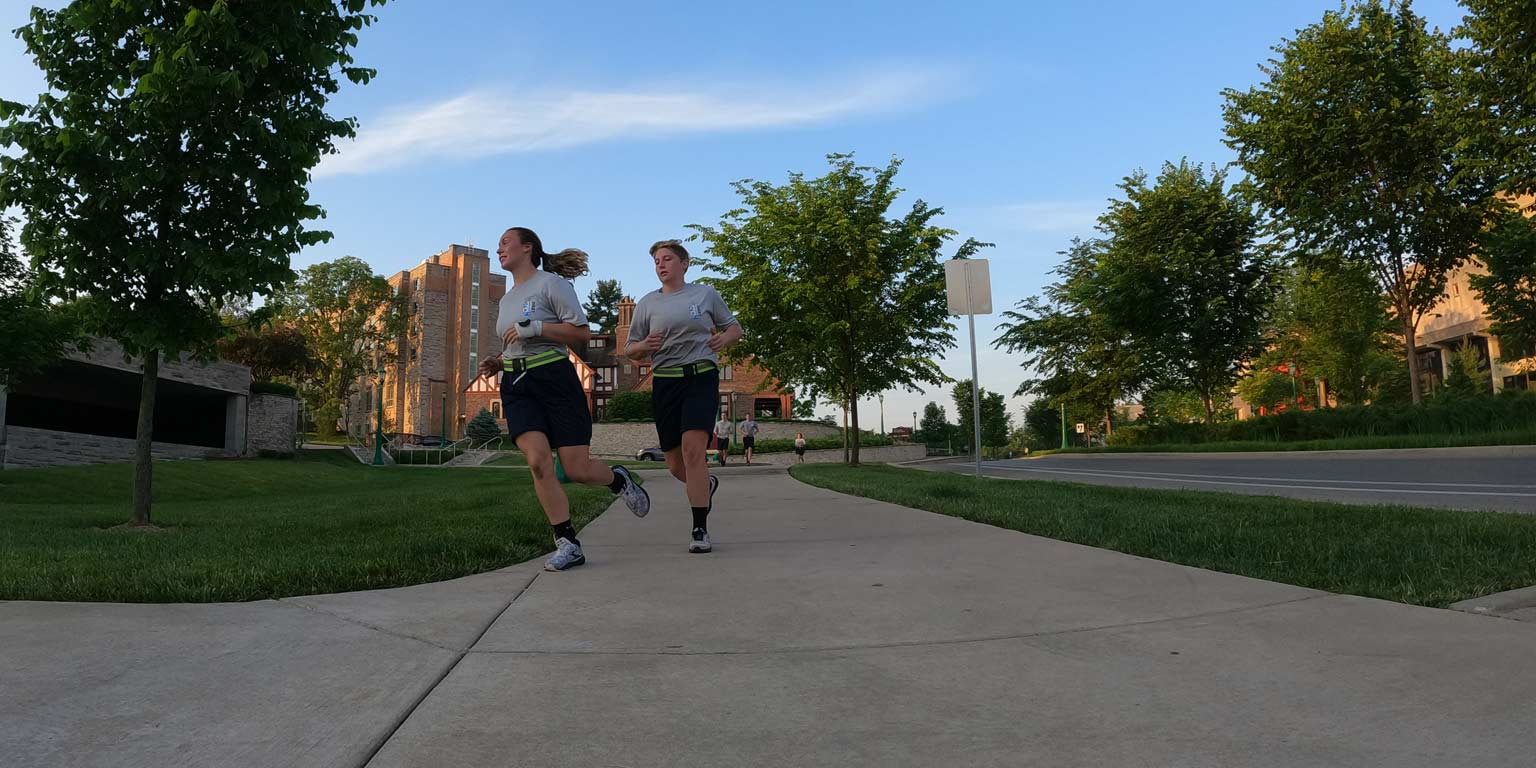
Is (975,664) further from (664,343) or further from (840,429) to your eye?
(840,429)

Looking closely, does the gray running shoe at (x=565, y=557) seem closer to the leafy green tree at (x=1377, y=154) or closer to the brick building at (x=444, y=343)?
the leafy green tree at (x=1377, y=154)

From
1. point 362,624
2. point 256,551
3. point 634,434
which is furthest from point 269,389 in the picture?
point 362,624

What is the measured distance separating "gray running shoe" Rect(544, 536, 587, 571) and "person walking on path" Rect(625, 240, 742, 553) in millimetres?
795

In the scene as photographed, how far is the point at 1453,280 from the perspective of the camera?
168 feet

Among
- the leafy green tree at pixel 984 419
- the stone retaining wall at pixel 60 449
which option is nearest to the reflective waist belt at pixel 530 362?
the stone retaining wall at pixel 60 449

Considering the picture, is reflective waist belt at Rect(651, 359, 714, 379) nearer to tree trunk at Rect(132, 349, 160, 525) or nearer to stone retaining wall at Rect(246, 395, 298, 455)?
tree trunk at Rect(132, 349, 160, 525)

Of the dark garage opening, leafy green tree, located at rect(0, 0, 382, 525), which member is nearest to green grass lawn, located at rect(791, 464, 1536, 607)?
leafy green tree, located at rect(0, 0, 382, 525)

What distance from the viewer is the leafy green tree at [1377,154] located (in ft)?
70.0

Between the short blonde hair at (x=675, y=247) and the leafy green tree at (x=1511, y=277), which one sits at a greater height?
the leafy green tree at (x=1511, y=277)

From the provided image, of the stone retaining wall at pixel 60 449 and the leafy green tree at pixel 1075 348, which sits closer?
the stone retaining wall at pixel 60 449

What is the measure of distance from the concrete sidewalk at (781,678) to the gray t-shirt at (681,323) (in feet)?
6.14

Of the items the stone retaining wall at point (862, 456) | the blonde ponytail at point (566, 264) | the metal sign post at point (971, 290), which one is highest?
the metal sign post at point (971, 290)

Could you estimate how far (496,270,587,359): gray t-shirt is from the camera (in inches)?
185

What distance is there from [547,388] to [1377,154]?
2527cm
